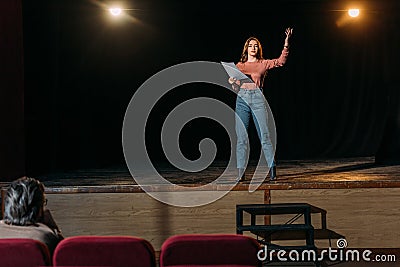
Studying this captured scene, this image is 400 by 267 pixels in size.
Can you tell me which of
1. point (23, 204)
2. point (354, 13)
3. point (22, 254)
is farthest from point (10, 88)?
point (354, 13)

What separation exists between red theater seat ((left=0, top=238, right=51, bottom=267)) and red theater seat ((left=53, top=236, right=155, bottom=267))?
83mm

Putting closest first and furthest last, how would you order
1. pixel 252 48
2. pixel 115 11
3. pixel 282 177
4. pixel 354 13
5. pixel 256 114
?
pixel 256 114, pixel 252 48, pixel 282 177, pixel 115 11, pixel 354 13

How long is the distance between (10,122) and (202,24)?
3.04 m

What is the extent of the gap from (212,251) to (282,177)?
9.00 feet

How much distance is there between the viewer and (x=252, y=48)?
16.5 ft

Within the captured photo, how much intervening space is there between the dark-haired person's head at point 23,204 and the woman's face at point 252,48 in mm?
2700

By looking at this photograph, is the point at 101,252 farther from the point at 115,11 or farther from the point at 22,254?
the point at 115,11

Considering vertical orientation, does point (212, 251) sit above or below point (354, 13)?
below

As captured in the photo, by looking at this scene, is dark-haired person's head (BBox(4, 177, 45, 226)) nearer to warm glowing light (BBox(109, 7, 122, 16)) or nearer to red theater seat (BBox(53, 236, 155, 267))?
red theater seat (BBox(53, 236, 155, 267))

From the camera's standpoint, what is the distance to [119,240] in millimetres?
2494

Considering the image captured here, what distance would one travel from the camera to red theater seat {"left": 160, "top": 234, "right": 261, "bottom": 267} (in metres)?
2.52

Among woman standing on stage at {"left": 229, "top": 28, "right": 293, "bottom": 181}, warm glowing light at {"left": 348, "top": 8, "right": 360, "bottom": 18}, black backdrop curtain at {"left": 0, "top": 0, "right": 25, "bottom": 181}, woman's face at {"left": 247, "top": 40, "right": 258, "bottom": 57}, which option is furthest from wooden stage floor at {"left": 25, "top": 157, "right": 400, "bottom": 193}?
warm glowing light at {"left": 348, "top": 8, "right": 360, "bottom": 18}

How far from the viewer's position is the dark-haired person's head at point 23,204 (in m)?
2.74

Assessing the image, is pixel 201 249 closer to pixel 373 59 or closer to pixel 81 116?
pixel 81 116
